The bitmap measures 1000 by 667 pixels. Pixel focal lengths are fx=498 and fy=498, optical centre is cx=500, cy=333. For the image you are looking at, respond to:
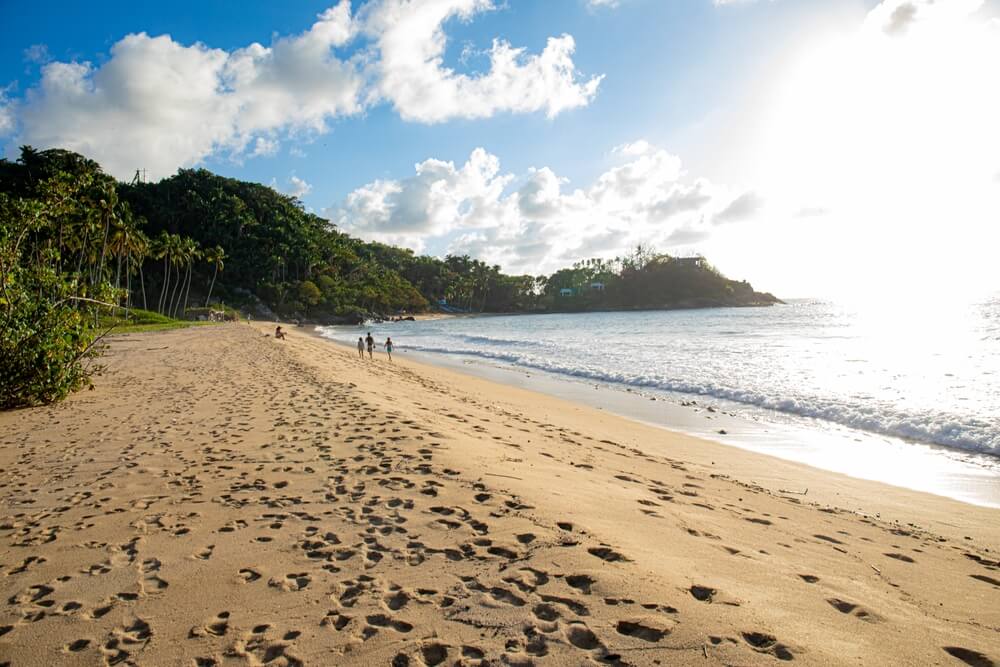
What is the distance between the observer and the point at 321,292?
87.1 metres

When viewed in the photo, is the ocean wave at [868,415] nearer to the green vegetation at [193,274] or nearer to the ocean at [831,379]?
the ocean at [831,379]

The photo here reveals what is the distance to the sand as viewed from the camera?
9.11 ft

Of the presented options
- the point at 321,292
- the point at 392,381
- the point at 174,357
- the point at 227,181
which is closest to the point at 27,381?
the point at 392,381

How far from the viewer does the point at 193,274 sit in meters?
80.9

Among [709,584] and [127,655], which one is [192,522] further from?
[709,584]

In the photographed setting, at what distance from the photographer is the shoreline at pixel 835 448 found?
7051mm

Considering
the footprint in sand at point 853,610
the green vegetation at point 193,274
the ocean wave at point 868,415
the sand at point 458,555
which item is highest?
the green vegetation at point 193,274

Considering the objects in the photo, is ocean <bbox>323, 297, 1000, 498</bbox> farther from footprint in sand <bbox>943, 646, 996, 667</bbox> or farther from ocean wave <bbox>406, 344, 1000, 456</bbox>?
footprint in sand <bbox>943, 646, 996, 667</bbox>

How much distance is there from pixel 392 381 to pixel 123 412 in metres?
6.85

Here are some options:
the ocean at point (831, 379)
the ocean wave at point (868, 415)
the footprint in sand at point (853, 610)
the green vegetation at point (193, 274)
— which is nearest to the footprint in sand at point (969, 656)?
the footprint in sand at point (853, 610)

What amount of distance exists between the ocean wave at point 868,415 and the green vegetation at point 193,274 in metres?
14.5

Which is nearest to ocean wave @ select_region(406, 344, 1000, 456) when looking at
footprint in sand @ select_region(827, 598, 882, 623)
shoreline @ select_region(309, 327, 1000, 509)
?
shoreline @ select_region(309, 327, 1000, 509)

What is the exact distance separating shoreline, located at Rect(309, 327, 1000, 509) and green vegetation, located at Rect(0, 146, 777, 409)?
467 inches

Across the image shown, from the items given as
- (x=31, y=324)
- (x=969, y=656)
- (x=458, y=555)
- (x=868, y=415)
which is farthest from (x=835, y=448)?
(x=31, y=324)
